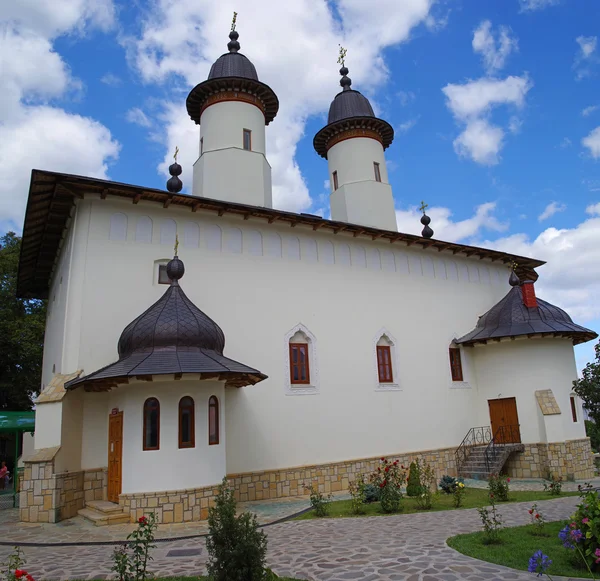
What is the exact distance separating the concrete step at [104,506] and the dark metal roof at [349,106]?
14.0 m

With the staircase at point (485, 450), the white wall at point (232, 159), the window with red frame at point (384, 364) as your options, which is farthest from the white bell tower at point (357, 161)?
the staircase at point (485, 450)

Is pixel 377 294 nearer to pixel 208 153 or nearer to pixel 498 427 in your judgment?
pixel 498 427

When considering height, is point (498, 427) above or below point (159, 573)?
above

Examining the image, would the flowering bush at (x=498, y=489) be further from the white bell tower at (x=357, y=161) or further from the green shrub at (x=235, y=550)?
the white bell tower at (x=357, y=161)

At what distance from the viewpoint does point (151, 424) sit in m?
9.12

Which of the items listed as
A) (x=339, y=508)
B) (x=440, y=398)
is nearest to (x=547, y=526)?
(x=339, y=508)

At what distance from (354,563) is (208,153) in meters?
12.2

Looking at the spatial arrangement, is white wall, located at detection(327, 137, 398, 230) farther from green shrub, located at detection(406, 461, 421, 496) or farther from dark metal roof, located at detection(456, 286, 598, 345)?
green shrub, located at detection(406, 461, 421, 496)

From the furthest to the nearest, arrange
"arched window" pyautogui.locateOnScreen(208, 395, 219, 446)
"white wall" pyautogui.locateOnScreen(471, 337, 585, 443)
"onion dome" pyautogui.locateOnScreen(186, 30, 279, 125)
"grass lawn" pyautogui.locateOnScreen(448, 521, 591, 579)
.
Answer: "onion dome" pyautogui.locateOnScreen(186, 30, 279, 125), "white wall" pyautogui.locateOnScreen(471, 337, 585, 443), "arched window" pyautogui.locateOnScreen(208, 395, 219, 446), "grass lawn" pyautogui.locateOnScreen(448, 521, 591, 579)

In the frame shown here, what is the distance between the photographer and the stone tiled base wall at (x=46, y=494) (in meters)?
9.02

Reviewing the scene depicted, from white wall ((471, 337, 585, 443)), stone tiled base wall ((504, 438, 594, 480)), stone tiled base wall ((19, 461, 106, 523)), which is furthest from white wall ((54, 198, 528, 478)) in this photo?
stone tiled base wall ((504, 438, 594, 480))

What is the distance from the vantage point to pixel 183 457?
29.7ft

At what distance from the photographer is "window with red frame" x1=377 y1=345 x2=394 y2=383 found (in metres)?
13.8

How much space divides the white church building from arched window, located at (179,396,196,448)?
0.03 meters
